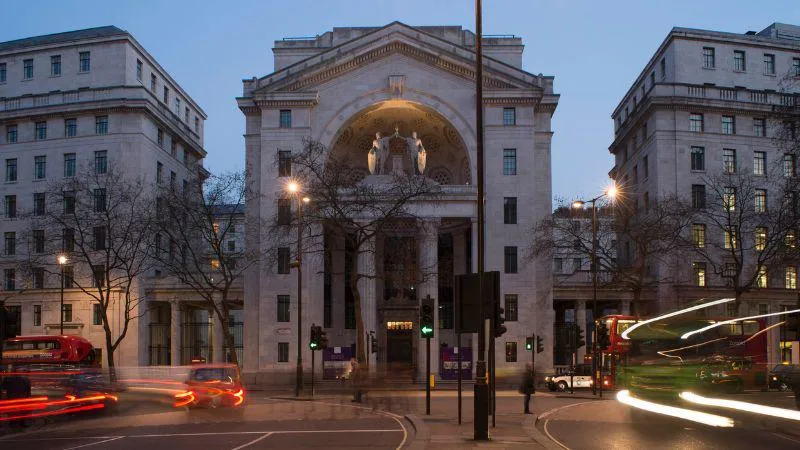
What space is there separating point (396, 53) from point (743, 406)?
154 ft

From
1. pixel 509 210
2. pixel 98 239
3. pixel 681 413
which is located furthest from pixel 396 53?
pixel 681 413

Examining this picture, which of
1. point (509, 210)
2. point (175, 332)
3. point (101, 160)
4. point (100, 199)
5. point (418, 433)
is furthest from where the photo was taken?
point (101, 160)

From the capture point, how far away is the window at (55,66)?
225 ft

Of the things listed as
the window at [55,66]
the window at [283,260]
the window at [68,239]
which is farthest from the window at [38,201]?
the window at [283,260]

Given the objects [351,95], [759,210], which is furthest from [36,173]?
[759,210]

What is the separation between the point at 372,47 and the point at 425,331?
Result: 35878 millimetres

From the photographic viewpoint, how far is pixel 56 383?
88.5ft

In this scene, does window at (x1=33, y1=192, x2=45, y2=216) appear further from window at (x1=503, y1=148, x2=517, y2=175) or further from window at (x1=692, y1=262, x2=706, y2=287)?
window at (x1=692, y1=262, x2=706, y2=287)

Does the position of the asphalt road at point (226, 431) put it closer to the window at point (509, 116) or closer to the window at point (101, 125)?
the window at point (509, 116)

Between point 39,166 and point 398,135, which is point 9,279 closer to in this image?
point 39,166

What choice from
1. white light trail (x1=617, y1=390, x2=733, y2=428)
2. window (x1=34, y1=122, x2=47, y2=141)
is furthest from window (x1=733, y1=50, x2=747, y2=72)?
window (x1=34, y1=122, x2=47, y2=141)

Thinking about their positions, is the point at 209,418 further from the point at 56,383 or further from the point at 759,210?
the point at 759,210

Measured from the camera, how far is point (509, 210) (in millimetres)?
59000

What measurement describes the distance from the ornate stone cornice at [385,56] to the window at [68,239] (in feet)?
54.7
